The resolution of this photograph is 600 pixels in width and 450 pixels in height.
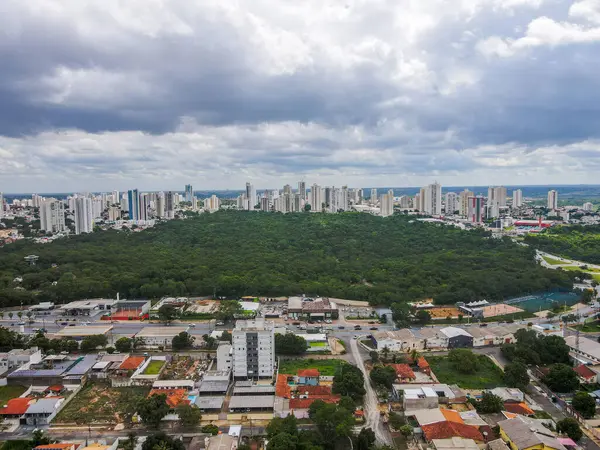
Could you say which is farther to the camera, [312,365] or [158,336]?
[158,336]

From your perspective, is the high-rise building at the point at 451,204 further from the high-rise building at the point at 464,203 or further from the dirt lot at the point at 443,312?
the dirt lot at the point at 443,312

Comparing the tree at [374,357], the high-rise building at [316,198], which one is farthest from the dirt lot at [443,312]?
the high-rise building at [316,198]

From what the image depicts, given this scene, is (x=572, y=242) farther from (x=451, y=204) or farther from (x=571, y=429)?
(x=571, y=429)

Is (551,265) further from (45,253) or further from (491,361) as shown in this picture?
(45,253)

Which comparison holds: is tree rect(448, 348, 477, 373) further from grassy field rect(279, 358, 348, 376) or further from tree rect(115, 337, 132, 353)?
tree rect(115, 337, 132, 353)

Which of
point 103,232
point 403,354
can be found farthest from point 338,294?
point 103,232

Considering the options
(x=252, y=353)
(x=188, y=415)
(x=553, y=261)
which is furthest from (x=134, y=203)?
(x=188, y=415)
